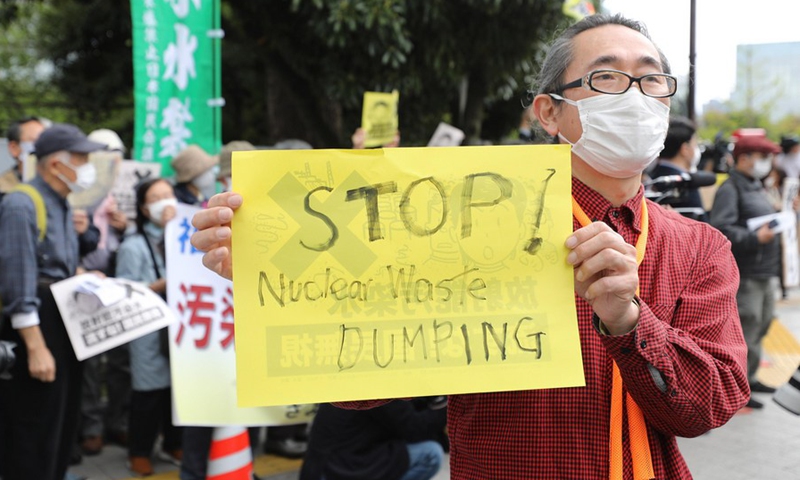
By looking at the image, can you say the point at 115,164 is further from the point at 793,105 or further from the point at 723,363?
the point at 793,105

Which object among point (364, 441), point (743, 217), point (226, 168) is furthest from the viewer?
point (743, 217)

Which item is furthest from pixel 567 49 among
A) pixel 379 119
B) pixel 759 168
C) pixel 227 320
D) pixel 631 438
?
pixel 759 168

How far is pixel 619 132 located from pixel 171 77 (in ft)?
16.0

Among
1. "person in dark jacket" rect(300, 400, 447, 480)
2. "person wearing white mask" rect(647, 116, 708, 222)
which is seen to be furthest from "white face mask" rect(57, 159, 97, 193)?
"person wearing white mask" rect(647, 116, 708, 222)

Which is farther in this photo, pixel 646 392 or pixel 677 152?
pixel 677 152

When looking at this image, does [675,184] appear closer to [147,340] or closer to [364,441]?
[364,441]

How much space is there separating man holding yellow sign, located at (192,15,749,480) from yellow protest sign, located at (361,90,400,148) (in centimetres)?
474

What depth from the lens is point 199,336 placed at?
3951 millimetres

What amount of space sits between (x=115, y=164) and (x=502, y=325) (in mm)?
4965

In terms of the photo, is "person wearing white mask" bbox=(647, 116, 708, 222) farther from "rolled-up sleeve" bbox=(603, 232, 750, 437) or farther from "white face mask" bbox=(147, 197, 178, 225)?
"rolled-up sleeve" bbox=(603, 232, 750, 437)

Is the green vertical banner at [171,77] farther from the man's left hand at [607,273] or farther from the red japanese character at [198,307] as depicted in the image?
the man's left hand at [607,273]

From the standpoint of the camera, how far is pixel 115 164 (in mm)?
5797

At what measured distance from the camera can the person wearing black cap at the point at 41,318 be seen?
3.70 m

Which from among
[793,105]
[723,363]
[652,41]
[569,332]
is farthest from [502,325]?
[793,105]
